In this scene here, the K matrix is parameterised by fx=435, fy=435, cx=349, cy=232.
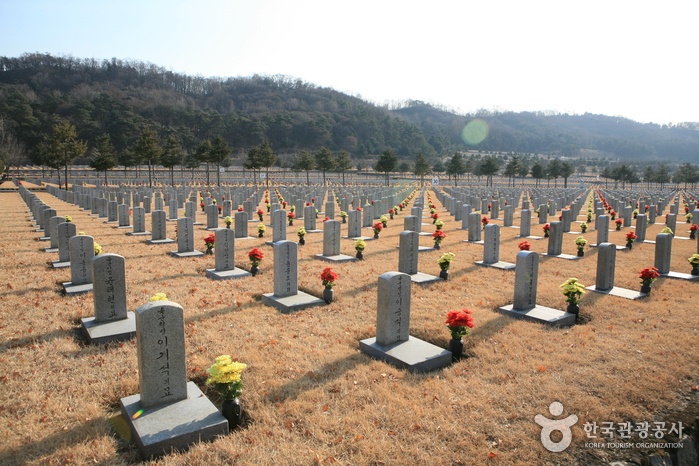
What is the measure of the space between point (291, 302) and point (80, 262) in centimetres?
464

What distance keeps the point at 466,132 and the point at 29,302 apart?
624ft

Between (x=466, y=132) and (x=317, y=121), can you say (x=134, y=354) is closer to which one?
(x=317, y=121)

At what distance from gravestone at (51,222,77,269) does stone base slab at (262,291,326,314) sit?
5.75 m

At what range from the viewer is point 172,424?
4.36 metres

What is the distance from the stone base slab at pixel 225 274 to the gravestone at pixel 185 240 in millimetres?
2382

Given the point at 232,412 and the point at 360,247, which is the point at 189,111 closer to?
the point at 360,247

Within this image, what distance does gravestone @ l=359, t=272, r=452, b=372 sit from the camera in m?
6.06

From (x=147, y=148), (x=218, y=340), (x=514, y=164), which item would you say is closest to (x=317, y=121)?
(x=514, y=164)

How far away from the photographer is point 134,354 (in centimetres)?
612

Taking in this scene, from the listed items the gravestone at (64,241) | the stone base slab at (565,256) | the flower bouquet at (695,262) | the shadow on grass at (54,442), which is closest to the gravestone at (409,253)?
the stone base slab at (565,256)

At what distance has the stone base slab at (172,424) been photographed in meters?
4.10

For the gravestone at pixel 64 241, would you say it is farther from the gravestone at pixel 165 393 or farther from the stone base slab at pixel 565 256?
the stone base slab at pixel 565 256

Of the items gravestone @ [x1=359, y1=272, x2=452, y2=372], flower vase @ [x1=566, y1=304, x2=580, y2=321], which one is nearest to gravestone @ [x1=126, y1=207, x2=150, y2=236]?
gravestone @ [x1=359, y1=272, x2=452, y2=372]

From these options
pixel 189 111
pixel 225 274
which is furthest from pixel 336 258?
pixel 189 111
